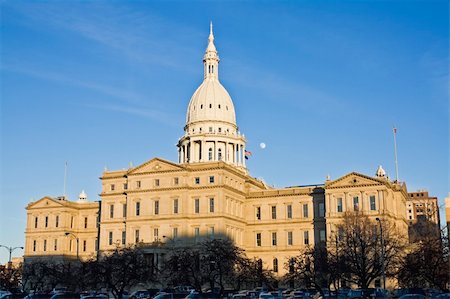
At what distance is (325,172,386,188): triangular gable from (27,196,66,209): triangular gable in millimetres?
52272

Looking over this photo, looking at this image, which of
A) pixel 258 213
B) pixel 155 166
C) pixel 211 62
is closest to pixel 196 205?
pixel 155 166

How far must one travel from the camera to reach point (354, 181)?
99.4 metres

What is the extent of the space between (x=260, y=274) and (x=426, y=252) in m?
32.0

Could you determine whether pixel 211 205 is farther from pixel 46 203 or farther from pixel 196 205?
pixel 46 203

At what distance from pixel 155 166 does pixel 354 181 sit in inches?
1296

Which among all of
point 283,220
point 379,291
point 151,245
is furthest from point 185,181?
point 379,291

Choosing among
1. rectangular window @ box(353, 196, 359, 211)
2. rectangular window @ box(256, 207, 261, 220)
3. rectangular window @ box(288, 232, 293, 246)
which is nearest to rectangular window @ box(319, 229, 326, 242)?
rectangular window @ box(288, 232, 293, 246)

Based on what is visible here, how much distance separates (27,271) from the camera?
103375 millimetres

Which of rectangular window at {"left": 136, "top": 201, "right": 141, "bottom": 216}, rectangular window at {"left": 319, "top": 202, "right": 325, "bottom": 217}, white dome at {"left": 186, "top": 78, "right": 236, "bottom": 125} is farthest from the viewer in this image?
white dome at {"left": 186, "top": 78, "right": 236, "bottom": 125}

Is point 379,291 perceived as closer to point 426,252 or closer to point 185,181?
point 426,252

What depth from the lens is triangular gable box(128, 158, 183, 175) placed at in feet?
332

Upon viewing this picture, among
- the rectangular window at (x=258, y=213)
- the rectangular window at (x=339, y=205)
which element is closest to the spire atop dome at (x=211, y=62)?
the rectangular window at (x=258, y=213)

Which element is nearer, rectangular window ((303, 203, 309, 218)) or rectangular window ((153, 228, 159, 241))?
rectangular window ((153, 228, 159, 241))

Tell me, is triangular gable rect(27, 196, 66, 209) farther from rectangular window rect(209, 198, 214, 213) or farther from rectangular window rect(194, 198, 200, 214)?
rectangular window rect(209, 198, 214, 213)
